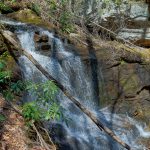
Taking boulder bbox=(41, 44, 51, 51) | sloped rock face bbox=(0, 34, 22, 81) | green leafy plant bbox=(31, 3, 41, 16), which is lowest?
boulder bbox=(41, 44, 51, 51)

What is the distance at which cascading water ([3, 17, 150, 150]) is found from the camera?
9305mm

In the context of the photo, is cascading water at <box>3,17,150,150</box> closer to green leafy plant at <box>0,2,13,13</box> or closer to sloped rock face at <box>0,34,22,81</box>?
sloped rock face at <box>0,34,22,81</box>

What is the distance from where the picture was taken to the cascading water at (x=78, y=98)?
9.30 metres

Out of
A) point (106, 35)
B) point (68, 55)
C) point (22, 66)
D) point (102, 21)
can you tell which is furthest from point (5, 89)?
point (102, 21)

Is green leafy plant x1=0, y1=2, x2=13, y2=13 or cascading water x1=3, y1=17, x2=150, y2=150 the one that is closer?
cascading water x1=3, y1=17, x2=150, y2=150

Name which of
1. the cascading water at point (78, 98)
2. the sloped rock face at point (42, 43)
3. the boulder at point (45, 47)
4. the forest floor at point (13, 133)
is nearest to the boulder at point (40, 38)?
the sloped rock face at point (42, 43)

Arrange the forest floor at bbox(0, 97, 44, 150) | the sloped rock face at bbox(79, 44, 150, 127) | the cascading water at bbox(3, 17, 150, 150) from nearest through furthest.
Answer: the forest floor at bbox(0, 97, 44, 150) → the cascading water at bbox(3, 17, 150, 150) → the sloped rock face at bbox(79, 44, 150, 127)

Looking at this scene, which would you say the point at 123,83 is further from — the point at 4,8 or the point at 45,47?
the point at 4,8

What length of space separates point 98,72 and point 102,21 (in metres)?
3.77

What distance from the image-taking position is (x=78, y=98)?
35.6 ft

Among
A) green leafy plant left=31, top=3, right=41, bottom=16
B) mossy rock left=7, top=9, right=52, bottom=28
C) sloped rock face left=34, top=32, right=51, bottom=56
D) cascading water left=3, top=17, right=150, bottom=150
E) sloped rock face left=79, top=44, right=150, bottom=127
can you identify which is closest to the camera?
cascading water left=3, top=17, right=150, bottom=150

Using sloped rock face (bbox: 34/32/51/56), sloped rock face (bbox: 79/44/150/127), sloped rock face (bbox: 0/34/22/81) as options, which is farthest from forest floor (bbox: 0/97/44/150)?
sloped rock face (bbox: 79/44/150/127)

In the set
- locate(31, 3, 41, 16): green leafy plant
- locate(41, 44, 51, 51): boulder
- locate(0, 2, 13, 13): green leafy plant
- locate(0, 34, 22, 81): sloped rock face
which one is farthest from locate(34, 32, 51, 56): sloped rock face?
locate(0, 2, 13, 13): green leafy plant

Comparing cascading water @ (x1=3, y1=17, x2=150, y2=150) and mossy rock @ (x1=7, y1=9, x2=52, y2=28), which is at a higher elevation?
mossy rock @ (x1=7, y1=9, x2=52, y2=28)
